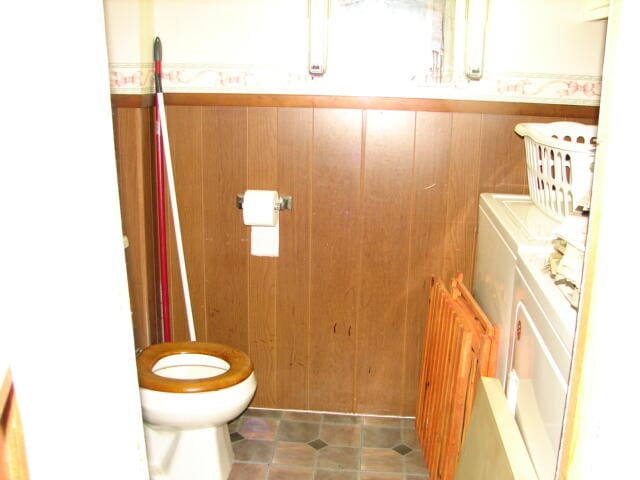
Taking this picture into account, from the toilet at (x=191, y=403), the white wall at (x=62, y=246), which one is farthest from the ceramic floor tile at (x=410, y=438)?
the white wall at (x=62, y=246)

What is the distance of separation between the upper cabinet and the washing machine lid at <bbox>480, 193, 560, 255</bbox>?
23.5 inches

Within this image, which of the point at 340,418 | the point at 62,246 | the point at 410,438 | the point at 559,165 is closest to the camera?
the point at 62,246

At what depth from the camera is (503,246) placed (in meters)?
1.84

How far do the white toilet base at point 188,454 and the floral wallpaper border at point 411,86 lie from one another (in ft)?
3.72

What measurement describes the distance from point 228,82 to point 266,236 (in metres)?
0.55

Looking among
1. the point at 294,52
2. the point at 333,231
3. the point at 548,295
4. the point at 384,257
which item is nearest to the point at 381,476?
the point at 384,257

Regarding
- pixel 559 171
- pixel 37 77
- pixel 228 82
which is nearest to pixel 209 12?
pixel 228 82

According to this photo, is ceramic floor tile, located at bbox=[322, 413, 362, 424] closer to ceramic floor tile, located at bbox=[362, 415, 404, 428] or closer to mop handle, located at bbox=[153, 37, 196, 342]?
ceramic floor tile, located at bbox=[362, 415, 404, 428]

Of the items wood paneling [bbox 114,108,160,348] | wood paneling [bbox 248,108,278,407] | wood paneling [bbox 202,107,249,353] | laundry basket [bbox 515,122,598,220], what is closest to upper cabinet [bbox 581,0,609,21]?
laundry basket [bbox 515,122,598,220]

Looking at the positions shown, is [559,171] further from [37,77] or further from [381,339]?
[37,77]

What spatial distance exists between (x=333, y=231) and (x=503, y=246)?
0.67 meters

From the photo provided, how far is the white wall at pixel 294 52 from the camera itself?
211 centimetres

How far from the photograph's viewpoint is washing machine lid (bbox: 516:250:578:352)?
1157 millimetres

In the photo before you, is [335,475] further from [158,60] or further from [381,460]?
[158,60]
